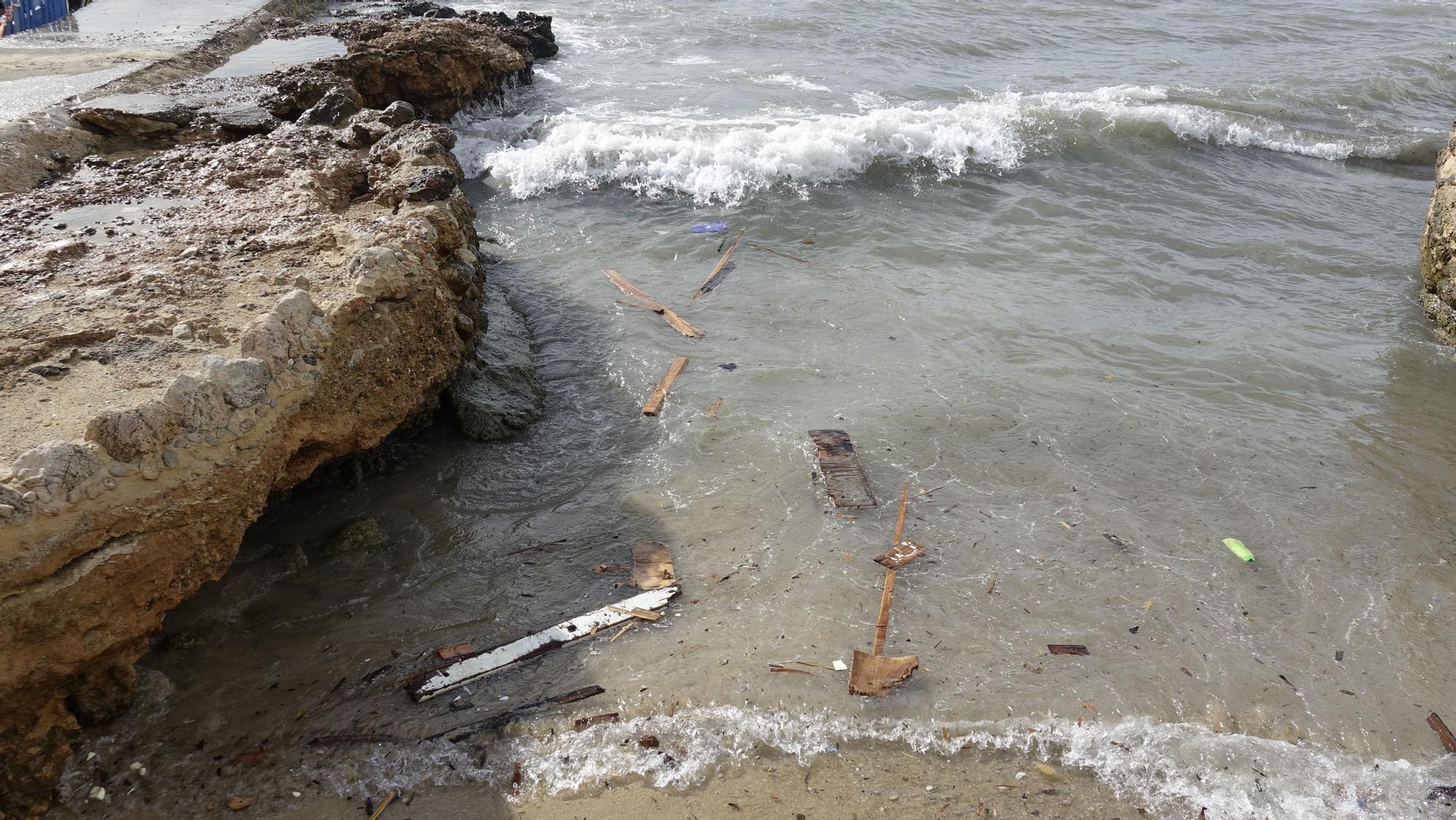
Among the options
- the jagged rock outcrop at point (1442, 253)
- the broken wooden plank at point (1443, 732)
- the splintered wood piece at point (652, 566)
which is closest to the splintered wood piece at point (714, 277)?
the splintered wood piece at point (652, 566)

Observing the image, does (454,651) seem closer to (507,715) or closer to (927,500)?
(507,715)

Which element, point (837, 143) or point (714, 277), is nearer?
point (714, 277)

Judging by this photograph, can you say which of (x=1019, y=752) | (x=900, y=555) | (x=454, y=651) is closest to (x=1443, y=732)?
(x=1019, y=752)

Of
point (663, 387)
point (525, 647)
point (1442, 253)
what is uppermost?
point (1442, 253)

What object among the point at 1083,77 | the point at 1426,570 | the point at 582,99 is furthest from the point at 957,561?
the point at 1083,77

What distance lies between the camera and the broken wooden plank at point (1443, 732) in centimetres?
371

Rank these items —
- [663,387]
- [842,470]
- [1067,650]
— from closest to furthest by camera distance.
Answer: [1067,650] < [842,470] < [663,387]

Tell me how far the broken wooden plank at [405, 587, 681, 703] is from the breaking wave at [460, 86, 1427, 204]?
6637mm

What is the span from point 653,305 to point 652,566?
11.1 ft

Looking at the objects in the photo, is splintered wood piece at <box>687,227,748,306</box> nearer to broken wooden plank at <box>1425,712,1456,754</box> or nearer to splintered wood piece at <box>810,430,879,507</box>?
splintered wood piece at <box>810,430,879,507</box>

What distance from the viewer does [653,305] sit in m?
7.35

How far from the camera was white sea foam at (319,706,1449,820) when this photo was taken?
3436mm

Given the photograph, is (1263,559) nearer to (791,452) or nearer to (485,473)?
(791,452)

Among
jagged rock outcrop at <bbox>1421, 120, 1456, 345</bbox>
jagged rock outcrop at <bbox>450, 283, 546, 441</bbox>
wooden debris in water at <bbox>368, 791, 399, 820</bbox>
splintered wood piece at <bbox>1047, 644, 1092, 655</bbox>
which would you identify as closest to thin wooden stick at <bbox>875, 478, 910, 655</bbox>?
splintered wood piece at <bbox>1047, 644, 1092, 655</bbox>
